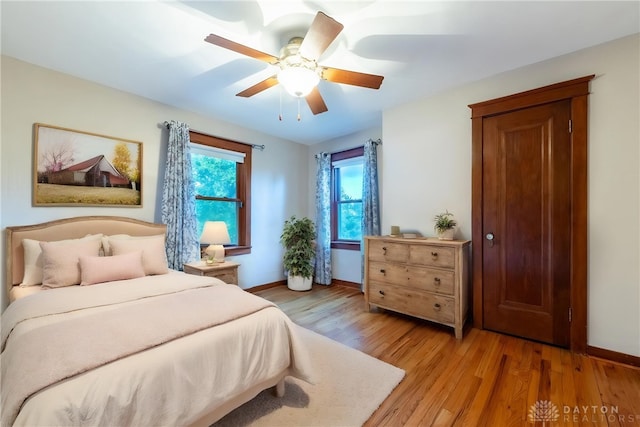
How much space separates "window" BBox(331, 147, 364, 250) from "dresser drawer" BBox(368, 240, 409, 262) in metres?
1.08

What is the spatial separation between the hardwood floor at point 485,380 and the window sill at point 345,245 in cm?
153

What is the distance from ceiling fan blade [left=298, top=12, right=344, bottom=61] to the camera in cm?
148

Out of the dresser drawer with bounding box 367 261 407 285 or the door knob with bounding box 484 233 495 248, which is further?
the dresser drawer with bounding box 367 261 407 285

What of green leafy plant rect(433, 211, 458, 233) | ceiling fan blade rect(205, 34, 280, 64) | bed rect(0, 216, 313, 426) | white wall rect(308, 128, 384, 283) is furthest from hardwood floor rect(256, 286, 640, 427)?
ceiling fan blade rect(205, 34, 280, 64)

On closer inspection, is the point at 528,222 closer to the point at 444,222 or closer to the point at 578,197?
the point at 578,197

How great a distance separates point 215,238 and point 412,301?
2.41 metres

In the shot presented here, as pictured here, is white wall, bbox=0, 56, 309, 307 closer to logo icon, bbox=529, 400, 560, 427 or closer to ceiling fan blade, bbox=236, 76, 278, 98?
ceiling fan blade, bbox=236, 76, 278, 98

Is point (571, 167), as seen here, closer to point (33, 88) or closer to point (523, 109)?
point (523, 109)

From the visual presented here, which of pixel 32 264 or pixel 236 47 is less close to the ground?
pixel 236 47

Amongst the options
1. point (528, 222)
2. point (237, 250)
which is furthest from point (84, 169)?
point (528, 222)

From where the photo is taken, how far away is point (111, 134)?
9.39ft

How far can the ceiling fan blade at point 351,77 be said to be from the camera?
1.95 metres

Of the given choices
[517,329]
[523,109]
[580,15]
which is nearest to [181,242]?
[517,329]

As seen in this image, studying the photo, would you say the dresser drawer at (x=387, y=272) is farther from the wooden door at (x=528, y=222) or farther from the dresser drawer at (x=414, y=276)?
the wooden door at (x=528, y=222)
